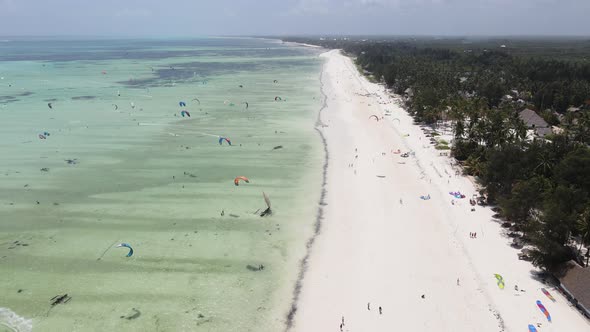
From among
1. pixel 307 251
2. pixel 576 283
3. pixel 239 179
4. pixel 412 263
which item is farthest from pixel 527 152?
pixel 239 179

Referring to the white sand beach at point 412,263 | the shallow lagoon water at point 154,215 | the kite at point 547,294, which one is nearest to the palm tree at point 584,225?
the white sand beach at point 412,263

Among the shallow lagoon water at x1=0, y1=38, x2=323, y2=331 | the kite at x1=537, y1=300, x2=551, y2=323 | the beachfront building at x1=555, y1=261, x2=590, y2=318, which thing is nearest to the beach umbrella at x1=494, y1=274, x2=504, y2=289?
the kite at x1=537, y1=300, x2=551, y2=323

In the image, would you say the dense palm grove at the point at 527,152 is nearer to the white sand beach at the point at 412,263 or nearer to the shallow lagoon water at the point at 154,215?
the white sand beach at the point at 412,263

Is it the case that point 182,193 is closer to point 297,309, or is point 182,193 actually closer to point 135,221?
point 135,221

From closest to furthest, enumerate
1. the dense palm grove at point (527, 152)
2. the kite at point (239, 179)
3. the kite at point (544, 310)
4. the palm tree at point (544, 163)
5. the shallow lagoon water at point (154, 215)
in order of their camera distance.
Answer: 1. the kite at point (544, 310)
2. the shallow lagoon water at point (154, 215)
3. the dense palm grove at point (527, 152)
4. the palm tree at point (544, 163)
5. the kite at point (239, 179)

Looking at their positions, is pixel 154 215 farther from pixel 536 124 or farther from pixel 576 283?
pixel 536 124

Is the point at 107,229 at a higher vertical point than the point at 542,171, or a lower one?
lower

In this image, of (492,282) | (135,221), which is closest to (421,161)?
(492,282)

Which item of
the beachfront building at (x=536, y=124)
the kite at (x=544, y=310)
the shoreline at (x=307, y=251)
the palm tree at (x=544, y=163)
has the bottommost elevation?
the shoreline at (x=307, y=251)

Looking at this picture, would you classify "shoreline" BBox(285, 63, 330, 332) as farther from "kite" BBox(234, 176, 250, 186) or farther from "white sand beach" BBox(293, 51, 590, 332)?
"kite" BBox(234, 176, 250, 186)
